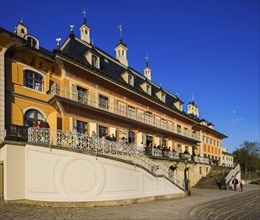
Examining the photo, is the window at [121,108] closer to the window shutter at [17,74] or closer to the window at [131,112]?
the window at [131,112]

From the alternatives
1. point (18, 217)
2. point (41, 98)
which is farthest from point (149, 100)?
point (18, 217)

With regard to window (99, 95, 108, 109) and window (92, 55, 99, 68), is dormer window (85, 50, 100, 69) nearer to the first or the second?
window (92, 55, 99, 68)

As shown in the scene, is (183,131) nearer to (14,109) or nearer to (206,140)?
(206,140)

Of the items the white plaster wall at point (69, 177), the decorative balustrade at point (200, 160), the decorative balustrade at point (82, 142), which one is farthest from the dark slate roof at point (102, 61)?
the decorative balustrade at point (200, 160)

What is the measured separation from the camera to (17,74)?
18.2m

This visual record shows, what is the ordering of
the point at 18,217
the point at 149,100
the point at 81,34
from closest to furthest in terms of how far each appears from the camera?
the point at 18,217
the point at 81,34
the point at 149,100

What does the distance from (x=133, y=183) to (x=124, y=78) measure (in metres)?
15.0

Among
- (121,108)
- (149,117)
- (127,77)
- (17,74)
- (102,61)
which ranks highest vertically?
(102,61)

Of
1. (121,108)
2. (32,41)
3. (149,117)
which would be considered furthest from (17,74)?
(149,117)

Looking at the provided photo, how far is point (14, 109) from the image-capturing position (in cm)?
1780

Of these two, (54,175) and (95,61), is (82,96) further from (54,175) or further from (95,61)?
(54,175)

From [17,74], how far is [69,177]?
26.9ft

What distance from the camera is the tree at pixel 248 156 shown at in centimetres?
7794

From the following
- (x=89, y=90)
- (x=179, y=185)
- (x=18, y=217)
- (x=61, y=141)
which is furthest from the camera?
(x=89, y=90)
